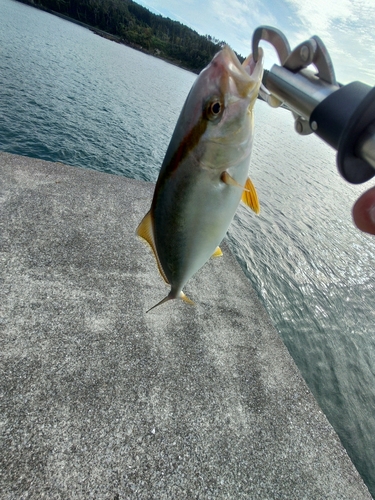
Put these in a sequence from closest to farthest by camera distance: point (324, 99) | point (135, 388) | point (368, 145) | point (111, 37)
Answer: point (368, 145), point (324, 99), point (135, 388), point (111, 37)

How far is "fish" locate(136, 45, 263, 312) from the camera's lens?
56.1 inches

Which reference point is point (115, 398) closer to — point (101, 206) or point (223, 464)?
point (223, 464)

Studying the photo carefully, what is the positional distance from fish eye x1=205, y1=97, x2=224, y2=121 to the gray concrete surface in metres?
3.54

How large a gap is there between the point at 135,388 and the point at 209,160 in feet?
11.4

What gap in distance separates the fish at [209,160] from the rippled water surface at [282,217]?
6593mm

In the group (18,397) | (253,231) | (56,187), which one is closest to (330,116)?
(18,397)

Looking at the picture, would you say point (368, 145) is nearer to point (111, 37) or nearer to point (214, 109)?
point (214, 109)

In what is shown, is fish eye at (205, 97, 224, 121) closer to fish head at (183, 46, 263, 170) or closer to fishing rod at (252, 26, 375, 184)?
fish head at (183, 46, 263, 170)

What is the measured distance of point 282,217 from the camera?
1645 cm

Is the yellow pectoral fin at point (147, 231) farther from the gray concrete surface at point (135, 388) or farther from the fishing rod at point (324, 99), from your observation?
the gray concrete surface at point (135, 388)

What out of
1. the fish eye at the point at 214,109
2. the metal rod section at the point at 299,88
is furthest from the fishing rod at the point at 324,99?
the fish eye at the point at 214,109

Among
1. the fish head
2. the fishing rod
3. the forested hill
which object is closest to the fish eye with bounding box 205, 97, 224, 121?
the fish head

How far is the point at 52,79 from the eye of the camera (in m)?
27.0

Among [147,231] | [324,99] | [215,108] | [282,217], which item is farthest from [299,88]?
[282,217]
